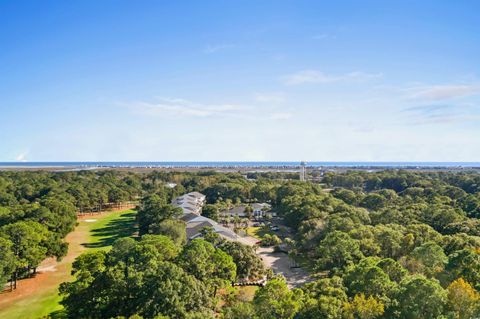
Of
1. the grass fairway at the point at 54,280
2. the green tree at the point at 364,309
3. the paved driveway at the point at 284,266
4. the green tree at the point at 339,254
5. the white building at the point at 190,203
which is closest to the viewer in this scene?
the green tree at the point at 364,309

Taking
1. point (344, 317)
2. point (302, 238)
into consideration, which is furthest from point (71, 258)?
point (344, 317)

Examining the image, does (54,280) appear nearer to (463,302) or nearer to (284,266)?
(284,266)

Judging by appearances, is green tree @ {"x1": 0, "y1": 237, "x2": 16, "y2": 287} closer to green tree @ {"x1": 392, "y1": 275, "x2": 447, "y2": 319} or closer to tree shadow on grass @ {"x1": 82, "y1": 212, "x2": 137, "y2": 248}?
tree shadow on grass @ {"x1": 82, "y1": 212, "x2": 137, "y2": 248}

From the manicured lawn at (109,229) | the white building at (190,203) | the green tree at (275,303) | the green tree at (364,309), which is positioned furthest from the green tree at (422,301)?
the white building at (190,203)

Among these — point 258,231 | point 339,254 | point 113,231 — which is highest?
point 339,254

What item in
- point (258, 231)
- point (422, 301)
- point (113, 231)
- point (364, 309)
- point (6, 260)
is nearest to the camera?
point (364, 309)

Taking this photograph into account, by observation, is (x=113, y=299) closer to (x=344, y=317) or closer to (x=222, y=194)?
(x=344, y=317)

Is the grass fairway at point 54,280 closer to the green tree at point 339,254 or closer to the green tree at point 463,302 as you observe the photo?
the green tree at point 339,254

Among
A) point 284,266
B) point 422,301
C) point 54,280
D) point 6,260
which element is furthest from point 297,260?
point 6,260
